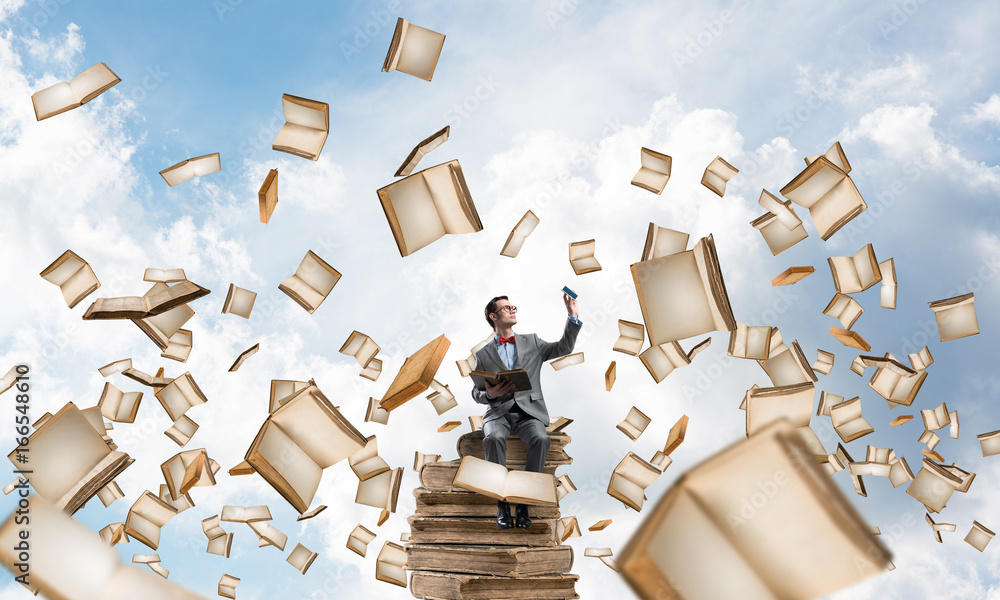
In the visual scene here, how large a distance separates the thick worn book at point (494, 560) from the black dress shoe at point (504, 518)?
0.13 metres

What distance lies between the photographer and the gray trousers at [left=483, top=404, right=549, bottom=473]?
371 cm

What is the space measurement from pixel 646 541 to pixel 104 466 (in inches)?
74.3

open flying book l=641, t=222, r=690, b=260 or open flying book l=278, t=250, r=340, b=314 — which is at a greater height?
open flying book l=641, t=222, r=690, b=260

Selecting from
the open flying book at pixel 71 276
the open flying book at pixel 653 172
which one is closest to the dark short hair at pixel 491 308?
the open flying book at pixel 653 172

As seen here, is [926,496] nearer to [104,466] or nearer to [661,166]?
[661,166]

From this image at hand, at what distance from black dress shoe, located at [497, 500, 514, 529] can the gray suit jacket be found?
534 mm

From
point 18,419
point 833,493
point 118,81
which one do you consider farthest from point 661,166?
point 18,419

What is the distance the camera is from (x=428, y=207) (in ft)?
8.00

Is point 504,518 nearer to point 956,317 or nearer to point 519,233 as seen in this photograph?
point 519,233

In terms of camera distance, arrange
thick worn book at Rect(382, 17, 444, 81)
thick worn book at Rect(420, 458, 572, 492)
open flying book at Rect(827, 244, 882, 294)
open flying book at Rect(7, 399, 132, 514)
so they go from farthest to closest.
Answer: thick worn book at Rect(420, 458, 572, 492) → open flying book at Rect(827, 244, 882, 294) → thick worn book at Rect(382, 17, 444, 81) → open flying book at Rect(7, 399, 132, 514)

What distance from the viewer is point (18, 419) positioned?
273cm

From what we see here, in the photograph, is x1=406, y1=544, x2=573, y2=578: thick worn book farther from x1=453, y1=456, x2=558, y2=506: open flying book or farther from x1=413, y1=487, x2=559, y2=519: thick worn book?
x1=453, y1=456, x2=558, y2=506: open flying book

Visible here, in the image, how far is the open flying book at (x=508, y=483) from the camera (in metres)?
2.57

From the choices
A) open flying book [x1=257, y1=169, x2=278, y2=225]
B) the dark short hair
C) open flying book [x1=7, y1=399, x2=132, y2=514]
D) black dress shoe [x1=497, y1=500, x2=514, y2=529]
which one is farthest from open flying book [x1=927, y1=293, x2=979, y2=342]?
open flying book [x1=7, y1=399, x2=132, y2=514]
